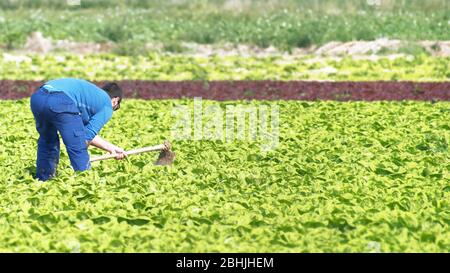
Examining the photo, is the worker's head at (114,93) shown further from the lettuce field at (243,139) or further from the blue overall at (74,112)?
the blue overall at (74,112)

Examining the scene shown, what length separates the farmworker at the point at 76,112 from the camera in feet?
32.2

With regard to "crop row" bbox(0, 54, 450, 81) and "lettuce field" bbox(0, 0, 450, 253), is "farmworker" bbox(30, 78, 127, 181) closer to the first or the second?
"lettuce field" bbox(0, 0, 450, 253)

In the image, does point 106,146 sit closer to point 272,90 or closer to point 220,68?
point 272,90

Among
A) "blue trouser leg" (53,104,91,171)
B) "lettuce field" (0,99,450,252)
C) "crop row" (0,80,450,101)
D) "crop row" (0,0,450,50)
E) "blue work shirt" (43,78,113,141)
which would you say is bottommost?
"crop row" (0,0,450,50)

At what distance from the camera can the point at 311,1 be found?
3503 centimetres

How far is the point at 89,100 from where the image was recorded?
9.97 metres

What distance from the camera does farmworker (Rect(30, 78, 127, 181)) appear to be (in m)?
9.81

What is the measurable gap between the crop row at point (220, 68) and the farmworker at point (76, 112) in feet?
41.3

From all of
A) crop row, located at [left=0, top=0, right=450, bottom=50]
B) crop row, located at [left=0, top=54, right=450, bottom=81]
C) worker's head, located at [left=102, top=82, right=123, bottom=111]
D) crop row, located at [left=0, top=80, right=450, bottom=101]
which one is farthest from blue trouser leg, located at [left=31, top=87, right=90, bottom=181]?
crop row, located at [left=0, top=0, right=450, bottom=50]

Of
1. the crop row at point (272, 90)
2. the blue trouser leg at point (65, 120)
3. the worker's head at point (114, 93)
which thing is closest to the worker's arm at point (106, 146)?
the blue trouser leg at point (65, 120)

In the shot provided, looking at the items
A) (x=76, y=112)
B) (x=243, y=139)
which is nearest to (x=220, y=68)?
(x=243, y=139)

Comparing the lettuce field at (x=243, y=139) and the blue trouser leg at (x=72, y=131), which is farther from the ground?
the blue trouser leg at (x=72, y=131)

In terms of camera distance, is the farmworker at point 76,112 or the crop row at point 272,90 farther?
the crop row at point 272,90
